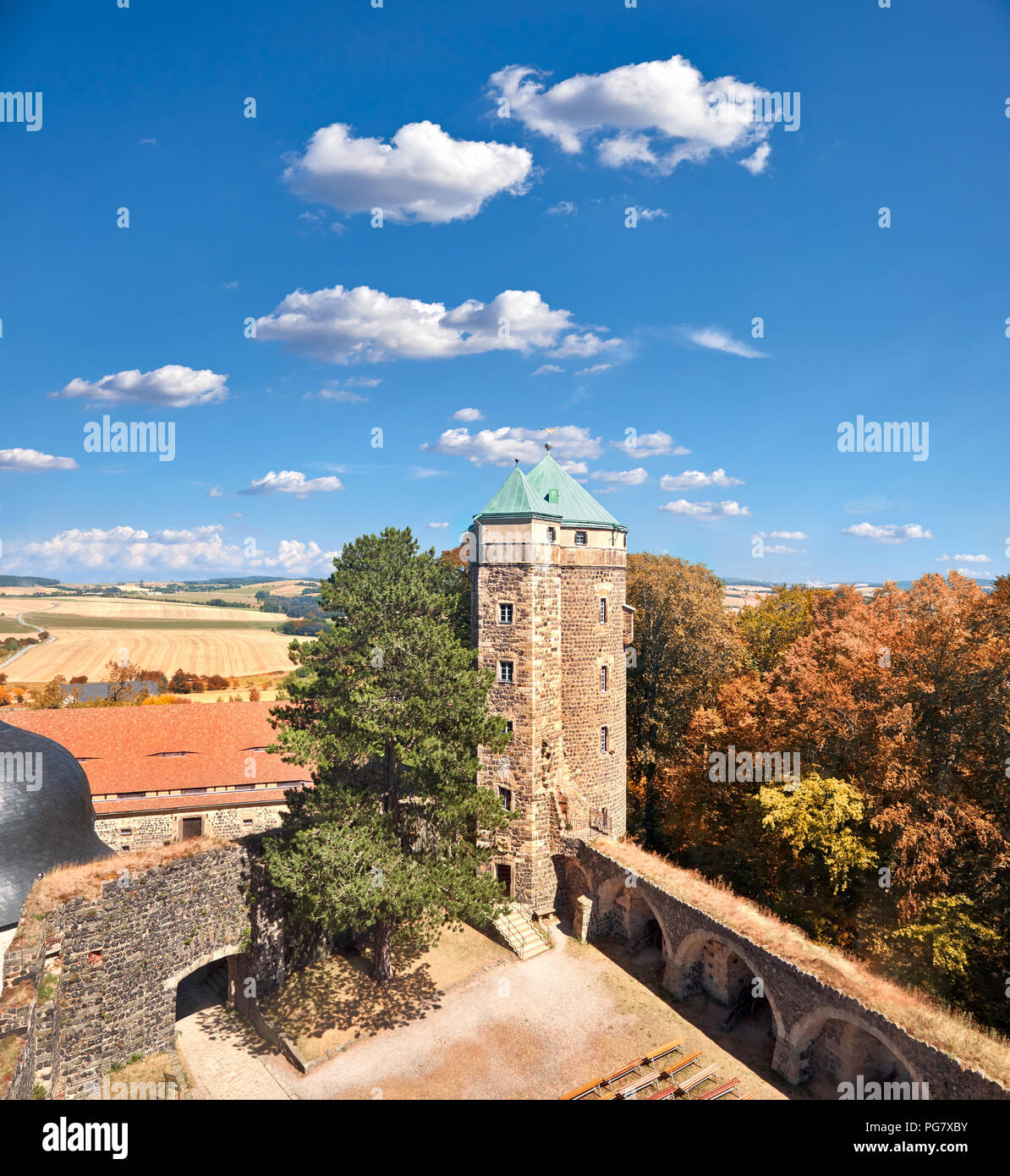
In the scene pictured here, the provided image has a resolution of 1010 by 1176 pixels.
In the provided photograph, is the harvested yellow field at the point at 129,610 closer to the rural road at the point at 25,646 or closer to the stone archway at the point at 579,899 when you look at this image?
the rural road at the point at 25,646

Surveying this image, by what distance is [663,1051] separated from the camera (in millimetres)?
17547

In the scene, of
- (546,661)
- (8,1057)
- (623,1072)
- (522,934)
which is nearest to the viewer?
(8,1057)

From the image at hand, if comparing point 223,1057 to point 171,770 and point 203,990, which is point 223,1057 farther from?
point 171,770

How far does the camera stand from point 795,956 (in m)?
16.9

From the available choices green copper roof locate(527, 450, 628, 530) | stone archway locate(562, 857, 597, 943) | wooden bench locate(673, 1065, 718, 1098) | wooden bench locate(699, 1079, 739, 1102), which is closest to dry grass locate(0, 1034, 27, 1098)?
wooden bench locate(673, 1065, 718, 1098)

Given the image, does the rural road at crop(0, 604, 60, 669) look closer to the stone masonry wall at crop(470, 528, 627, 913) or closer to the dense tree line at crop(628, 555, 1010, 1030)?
the stone masonry wall at crop(470, 528, 627, 913)

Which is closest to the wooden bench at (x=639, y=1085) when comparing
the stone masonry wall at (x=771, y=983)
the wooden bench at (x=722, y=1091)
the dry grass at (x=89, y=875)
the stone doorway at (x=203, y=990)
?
the wooden bench at (x=722, y=1091)

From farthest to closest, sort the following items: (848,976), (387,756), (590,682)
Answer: (590,682)
(387,756)
(848,976)

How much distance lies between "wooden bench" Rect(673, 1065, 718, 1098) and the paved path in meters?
9.47

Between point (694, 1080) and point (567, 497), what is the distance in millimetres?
19035

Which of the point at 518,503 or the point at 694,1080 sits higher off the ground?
the point at 518,503

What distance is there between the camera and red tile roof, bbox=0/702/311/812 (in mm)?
27344

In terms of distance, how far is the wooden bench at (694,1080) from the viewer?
1620 centimetres

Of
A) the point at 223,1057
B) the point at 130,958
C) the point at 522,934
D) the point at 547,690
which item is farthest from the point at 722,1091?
the point at 130,958
